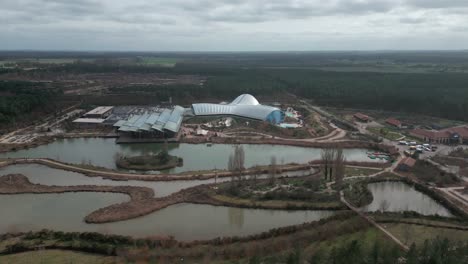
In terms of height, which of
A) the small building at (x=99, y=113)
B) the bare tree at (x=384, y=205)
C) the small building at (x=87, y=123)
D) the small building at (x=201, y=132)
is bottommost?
the bare tree at (x=384, y=205)

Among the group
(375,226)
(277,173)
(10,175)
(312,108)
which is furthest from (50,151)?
(312,108)

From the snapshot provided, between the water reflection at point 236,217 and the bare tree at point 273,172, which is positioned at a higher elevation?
the bare tree at point 273,172

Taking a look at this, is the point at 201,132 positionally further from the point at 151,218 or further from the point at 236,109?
the point at 151,218

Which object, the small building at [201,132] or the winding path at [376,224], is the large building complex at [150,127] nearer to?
the small building at [201,132]

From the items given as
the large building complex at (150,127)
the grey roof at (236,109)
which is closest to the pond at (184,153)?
the large building complex at (150,127)

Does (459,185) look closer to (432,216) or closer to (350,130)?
(432,216)

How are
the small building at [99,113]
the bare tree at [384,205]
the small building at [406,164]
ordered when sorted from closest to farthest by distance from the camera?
the bare tree at [384,205] < the small building at [406,164] < the small building at [99,113]

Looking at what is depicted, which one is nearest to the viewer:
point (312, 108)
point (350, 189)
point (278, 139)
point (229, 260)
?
point (229, 260)
